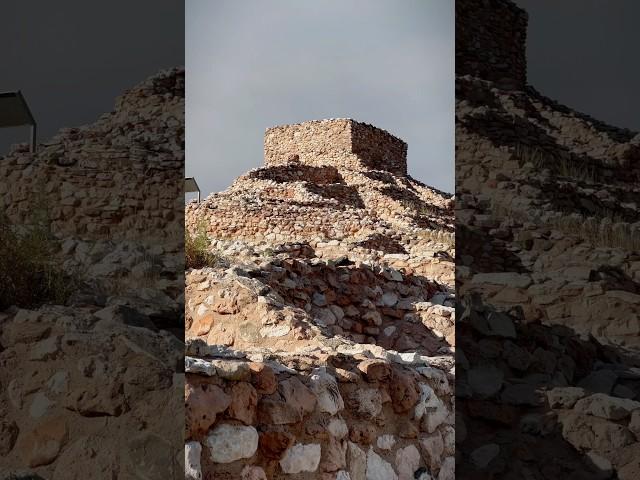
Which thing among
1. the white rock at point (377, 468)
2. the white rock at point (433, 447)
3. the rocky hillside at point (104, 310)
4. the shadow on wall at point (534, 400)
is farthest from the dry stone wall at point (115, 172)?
the white rock at point (433, 447)

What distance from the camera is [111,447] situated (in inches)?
77.5

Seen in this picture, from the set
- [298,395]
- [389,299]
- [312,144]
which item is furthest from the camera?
[312,144]

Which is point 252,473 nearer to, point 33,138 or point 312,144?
point 33,138

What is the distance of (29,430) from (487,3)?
79.1 inches

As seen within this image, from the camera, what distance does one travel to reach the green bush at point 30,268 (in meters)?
2.12

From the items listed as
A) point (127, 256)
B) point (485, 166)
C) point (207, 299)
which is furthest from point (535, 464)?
point (207, 299)

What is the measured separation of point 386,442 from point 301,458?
0.56 meters

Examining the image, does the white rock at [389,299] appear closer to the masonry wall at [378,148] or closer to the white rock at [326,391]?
the white rock at [326,391]

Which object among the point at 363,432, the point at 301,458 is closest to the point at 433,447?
the point at 363,432

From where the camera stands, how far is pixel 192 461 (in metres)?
2.15

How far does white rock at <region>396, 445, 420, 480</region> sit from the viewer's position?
Answer: 2934 millimetres

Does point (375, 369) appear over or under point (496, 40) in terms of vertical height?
under

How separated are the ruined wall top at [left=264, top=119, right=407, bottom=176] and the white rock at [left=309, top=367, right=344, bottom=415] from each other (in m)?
13.9

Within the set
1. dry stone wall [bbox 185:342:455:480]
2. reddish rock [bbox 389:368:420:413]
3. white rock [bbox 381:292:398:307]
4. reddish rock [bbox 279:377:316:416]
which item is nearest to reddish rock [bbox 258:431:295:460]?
dry stone wall [bbox 185:342:455:480]
